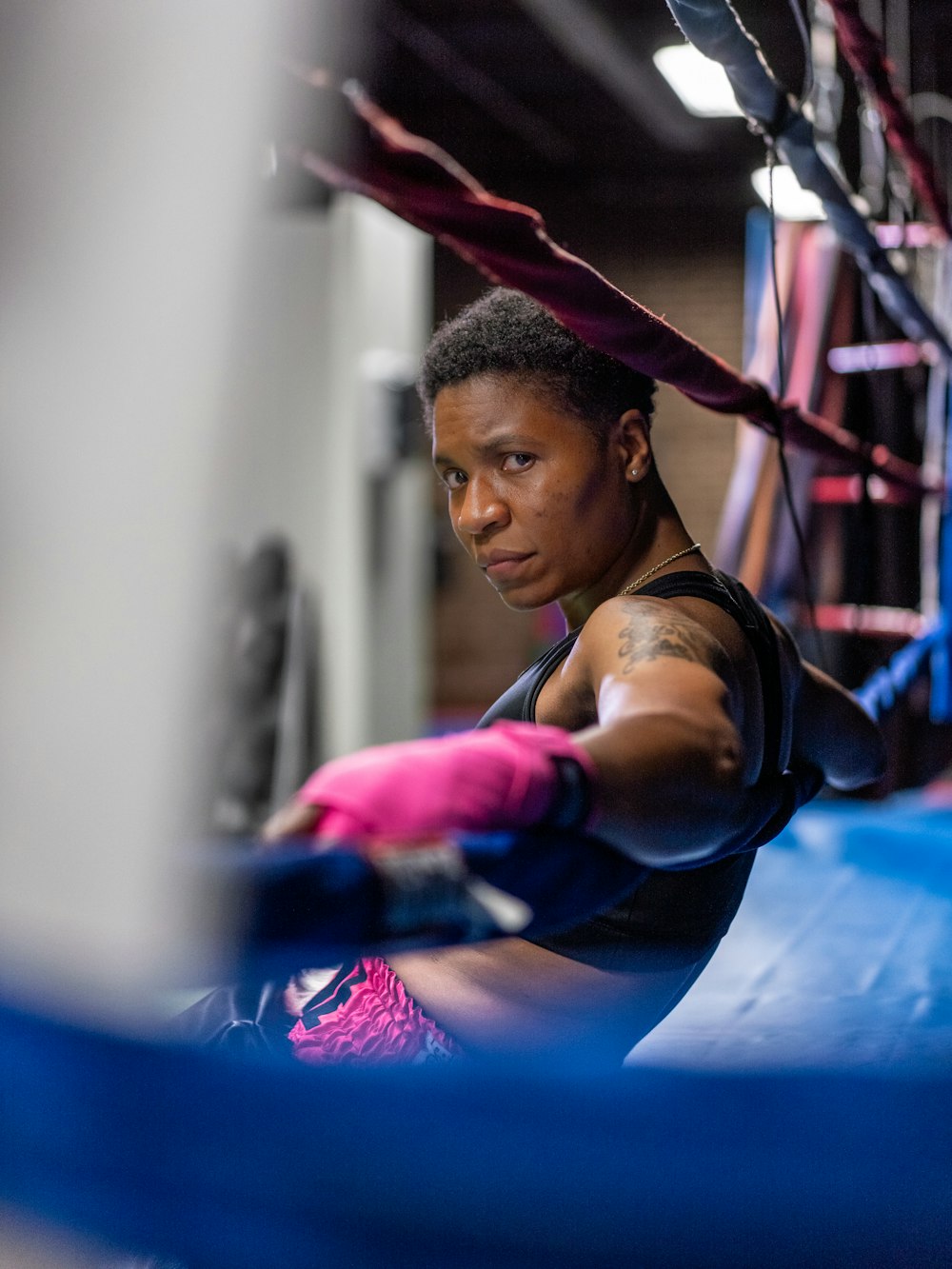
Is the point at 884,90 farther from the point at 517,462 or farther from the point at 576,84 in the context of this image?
the point at 576,84

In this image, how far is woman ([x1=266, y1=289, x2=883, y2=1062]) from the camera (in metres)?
0.68

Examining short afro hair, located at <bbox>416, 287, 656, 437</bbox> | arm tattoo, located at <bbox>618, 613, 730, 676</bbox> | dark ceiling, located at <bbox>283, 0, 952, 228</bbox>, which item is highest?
dark ceiling, located at <bbox>283, 0, 952, 228</bbox>

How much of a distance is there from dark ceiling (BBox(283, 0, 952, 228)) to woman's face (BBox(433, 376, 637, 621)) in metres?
2.01

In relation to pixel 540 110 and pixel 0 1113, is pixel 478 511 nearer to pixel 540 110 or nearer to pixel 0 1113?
pixel 0 1113

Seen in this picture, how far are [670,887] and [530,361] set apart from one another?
351 millimetres

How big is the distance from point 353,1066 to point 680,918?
1.02 ft

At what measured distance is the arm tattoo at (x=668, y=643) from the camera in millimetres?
684

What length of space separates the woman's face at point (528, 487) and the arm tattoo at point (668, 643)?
0.39 ft

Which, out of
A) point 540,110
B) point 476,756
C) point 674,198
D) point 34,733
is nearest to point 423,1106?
point 476,756

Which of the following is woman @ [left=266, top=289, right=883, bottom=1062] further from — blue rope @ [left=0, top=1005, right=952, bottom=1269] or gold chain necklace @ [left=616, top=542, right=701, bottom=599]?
blue rope @ [left=0, top=1005, right=952, bottom=1269]

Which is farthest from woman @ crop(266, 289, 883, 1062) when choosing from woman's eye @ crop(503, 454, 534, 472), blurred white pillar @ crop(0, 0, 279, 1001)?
blurred white pillar @ crop(0, 0, 279, 1001)

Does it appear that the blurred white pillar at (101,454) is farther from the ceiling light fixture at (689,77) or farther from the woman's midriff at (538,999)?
the ceiling light fixture at (689,77)

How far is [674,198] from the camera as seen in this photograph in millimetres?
5820

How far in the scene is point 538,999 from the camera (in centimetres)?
86
